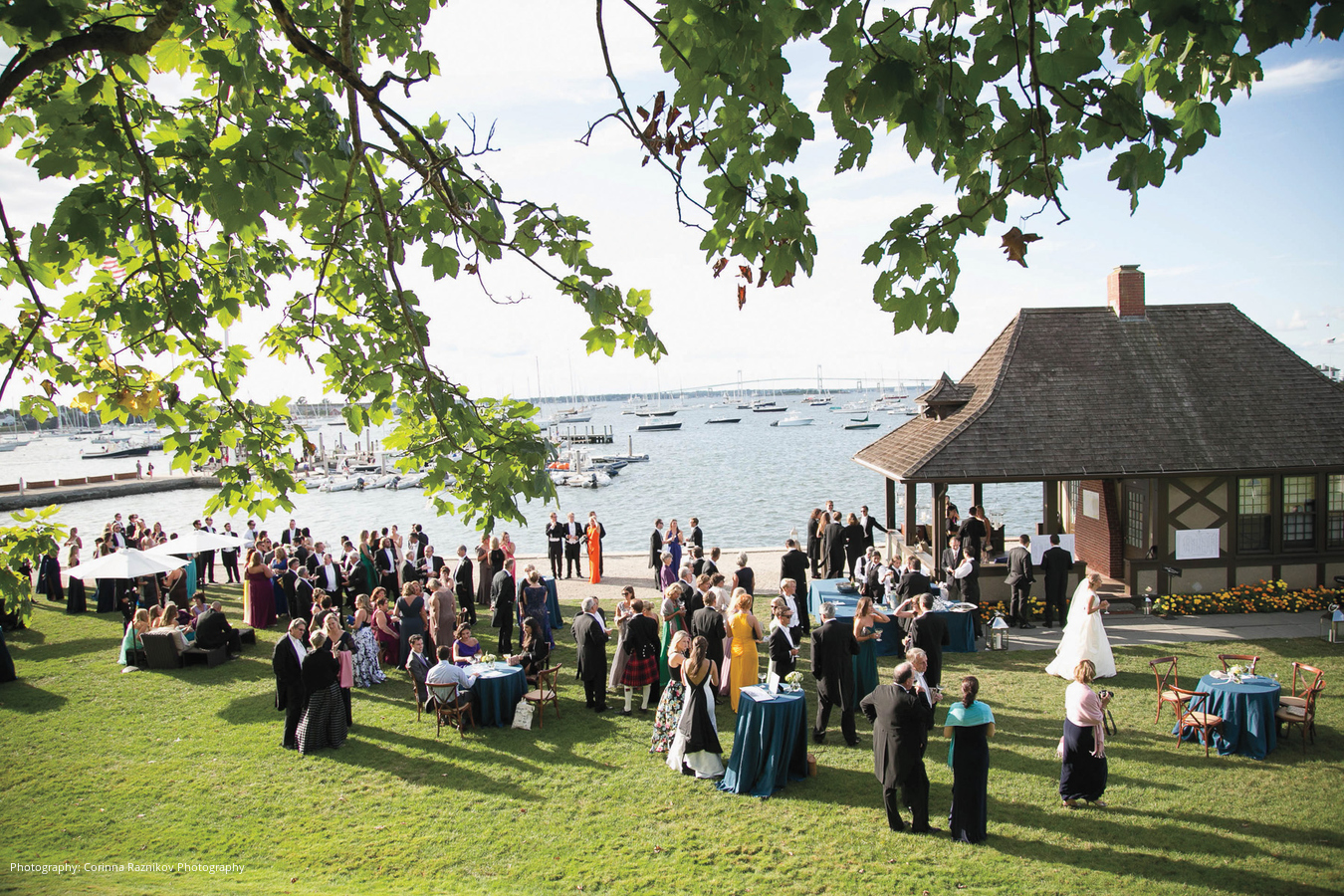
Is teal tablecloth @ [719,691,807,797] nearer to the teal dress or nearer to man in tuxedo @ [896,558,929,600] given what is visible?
the teal dress

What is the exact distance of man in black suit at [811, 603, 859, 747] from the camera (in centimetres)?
961

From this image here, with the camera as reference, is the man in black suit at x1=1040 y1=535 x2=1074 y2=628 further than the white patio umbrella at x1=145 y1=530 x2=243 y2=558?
No

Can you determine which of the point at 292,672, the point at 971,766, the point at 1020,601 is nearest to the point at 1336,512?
the point at 1020,601

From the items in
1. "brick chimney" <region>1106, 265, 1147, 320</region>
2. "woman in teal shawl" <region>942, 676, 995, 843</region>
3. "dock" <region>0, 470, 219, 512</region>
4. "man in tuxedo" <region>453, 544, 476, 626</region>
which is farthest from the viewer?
"dock" <region>0, 470, 219, 512</region>

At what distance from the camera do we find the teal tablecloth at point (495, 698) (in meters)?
10.6

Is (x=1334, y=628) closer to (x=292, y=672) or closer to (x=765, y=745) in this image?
(x=765, y=745)

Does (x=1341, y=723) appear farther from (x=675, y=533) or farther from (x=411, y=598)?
(x=411, y=598)

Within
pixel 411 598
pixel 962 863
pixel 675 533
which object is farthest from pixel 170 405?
pixel 675 533

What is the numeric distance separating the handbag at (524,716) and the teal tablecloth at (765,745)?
313cm

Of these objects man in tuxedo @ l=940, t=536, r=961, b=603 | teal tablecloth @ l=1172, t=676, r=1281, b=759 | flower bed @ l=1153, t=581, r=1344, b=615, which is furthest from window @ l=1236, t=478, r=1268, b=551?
teal tablecloth @ l=1172, t=676, r=1281, b=759

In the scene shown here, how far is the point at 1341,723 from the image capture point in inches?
Result: 377

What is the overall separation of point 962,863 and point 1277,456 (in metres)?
13.1

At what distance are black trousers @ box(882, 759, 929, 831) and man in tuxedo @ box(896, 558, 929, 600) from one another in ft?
16.4

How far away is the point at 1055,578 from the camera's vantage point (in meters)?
14.4
